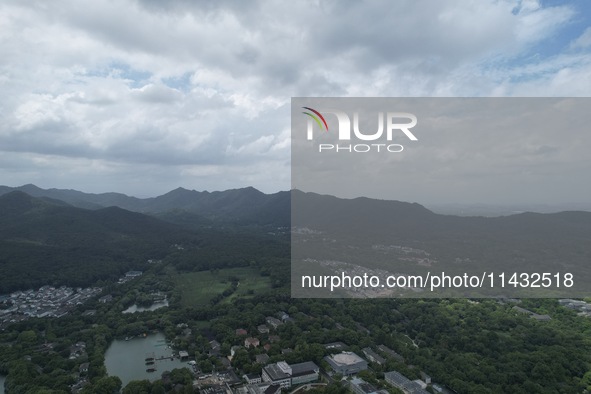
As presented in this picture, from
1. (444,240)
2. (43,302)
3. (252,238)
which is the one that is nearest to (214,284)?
(43,302)

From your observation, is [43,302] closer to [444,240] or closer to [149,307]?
[149,307]

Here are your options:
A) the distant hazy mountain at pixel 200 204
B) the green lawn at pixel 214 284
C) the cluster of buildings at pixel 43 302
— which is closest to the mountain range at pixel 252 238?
the cluster of buildings at pixel 43 302

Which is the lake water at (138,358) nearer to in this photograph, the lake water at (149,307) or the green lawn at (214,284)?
the lake water at (149,307)

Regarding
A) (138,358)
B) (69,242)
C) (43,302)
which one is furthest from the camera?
(69,242)

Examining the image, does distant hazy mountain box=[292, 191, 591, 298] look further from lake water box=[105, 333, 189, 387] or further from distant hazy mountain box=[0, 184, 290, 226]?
distant hazy mountain box=[0, 184, 290, 226]

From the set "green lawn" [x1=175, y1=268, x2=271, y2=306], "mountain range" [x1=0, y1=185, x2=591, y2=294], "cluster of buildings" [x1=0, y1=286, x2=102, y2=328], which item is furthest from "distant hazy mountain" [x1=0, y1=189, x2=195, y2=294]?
"green lawn" [x1=175, y1=268, x2=271, y2=306]

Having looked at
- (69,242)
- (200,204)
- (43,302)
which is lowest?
(43,302)
